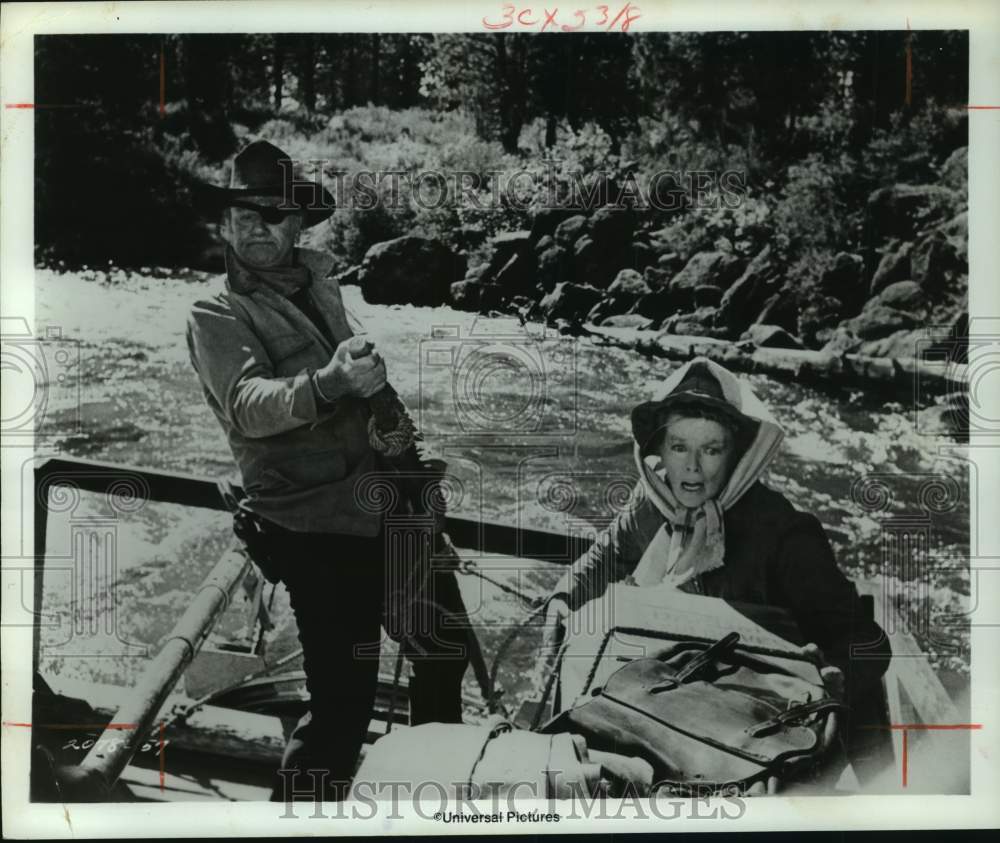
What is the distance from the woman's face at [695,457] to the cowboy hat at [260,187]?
1679 millimetres

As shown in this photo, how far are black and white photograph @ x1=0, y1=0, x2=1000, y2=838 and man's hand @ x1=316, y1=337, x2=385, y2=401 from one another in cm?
1

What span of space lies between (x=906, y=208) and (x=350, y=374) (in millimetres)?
2347

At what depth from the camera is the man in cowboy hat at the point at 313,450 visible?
4.28 meters

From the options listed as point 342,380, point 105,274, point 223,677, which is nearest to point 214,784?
point 223,677

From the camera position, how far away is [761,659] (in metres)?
4.31

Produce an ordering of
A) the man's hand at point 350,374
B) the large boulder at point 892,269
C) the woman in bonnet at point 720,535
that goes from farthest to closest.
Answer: the large boulder at point 892,269, the woman in bonnet at point 720,535, the man's hand at point 350,374

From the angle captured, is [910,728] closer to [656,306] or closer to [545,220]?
[656,306]

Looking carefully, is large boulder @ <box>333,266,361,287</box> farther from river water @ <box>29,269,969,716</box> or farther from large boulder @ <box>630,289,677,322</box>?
large boulder @ <box>630,289,677,322</box>

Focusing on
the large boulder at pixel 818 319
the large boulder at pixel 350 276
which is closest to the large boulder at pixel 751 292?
the large boulder at pixel 818 319

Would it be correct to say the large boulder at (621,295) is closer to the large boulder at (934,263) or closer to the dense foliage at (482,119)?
the dense foliage at (482,119)

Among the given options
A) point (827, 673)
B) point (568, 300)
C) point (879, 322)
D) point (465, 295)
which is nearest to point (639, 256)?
point (568, 300)

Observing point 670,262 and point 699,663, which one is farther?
point 670,262

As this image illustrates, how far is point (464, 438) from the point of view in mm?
4371

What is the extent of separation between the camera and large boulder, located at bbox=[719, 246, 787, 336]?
14.5ft
